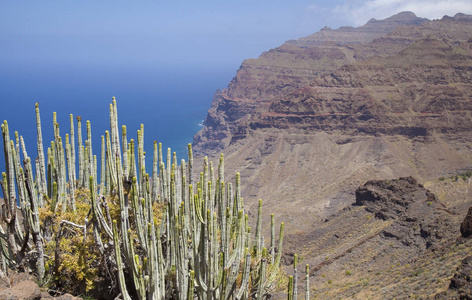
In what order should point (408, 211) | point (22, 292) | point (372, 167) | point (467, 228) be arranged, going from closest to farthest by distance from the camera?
point (22, 292)
point (467, 228)
point (408, 211)
point (372, 167)

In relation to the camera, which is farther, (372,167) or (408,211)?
(372,167)

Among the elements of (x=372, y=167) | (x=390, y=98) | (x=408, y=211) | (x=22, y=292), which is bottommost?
(x=372, y=167)

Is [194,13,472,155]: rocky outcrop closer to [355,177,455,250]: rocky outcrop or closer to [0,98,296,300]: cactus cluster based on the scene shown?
[355,177,455,250]: rocky outcrop

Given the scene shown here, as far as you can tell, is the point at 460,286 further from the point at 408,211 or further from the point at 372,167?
the point at 372,167

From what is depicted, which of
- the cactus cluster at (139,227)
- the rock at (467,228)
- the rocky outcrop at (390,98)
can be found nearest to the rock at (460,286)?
the rock at (467,228)

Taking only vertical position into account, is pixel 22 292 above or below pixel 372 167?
above

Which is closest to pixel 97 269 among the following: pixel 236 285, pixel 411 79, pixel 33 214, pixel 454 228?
pixel 33 214

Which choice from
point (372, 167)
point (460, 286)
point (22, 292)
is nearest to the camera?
point (22, 292)

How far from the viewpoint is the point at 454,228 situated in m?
44.4

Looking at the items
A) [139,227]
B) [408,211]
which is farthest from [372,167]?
[139,227]

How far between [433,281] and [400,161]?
59291 mm

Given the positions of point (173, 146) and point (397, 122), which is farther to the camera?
point (173, 146)

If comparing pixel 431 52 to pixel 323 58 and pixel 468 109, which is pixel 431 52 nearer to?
pixel 468 109

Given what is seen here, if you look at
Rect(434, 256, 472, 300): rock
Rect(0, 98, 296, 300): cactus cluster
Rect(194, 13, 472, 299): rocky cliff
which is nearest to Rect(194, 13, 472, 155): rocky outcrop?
Rect(194, 13, 472, 299): rocky cliff
